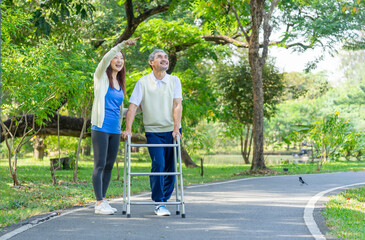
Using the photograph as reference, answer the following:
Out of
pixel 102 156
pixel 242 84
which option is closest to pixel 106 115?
pixel 102 156

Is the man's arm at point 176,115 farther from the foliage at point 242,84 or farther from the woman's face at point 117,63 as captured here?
the foliage at point 242,84

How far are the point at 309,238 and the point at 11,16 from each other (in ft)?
23.7

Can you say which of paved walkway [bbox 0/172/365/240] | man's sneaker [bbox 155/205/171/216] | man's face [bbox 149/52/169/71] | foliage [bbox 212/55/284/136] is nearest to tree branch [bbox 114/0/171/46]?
paved walkway [bbox 0/172/365/240]

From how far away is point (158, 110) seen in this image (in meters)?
6.61

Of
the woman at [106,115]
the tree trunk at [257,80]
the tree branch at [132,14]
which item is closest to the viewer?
the woman at [106,115]

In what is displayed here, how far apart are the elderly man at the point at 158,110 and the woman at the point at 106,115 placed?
0.20 meters

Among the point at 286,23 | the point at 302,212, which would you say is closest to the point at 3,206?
the point at 302,212

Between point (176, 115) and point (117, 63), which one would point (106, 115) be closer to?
point (117, 63)

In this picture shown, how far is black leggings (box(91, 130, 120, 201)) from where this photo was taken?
21.0 ft

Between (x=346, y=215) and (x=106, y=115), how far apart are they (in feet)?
11.8

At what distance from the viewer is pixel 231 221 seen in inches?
244

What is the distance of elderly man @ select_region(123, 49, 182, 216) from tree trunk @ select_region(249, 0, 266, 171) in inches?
382

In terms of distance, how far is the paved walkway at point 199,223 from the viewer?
17.3 ft

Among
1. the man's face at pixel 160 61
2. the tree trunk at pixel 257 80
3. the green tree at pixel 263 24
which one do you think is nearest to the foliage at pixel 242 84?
the green tree at pixel 263 24
